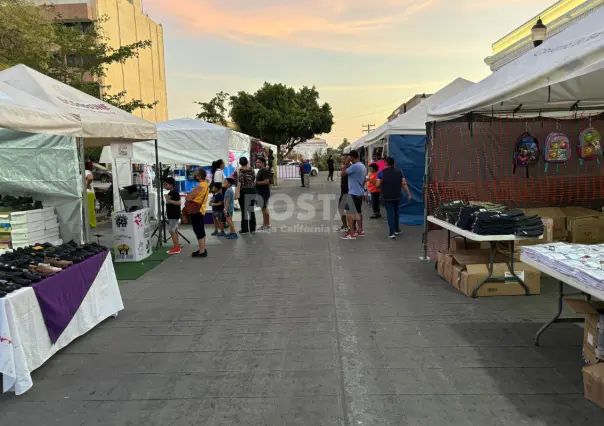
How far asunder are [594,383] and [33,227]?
6.46 meters

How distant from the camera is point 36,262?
405 cm

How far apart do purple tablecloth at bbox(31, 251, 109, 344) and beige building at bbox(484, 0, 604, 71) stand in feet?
27.5

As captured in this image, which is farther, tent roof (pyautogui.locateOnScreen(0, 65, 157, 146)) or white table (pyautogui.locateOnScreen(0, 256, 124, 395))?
tent roof (pyautogui.locateOnScreen(0, 65, 157, 146))

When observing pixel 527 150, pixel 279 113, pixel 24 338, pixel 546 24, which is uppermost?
pixel 279 113

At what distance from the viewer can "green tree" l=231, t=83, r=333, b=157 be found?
3772 cm

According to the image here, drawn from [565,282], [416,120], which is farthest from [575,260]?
[416,120]

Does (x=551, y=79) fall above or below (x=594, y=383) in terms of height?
above

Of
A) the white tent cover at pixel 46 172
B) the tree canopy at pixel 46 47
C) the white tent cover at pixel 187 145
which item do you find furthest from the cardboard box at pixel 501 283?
the tree canopy at pixel 46 47

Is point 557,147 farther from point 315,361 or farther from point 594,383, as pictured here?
point 315,361

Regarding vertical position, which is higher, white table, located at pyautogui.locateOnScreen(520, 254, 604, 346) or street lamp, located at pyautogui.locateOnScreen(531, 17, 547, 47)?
street lamp, located at pyautogui.locateOnScreen(531, 17, 547, 47)

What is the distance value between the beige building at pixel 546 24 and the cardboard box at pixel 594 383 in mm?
6715

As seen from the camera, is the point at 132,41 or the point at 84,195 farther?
the point at 132,41

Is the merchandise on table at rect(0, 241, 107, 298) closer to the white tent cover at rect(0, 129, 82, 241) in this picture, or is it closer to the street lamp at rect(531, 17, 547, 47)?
the white tent cover at rect(0, 129, 82, 241)

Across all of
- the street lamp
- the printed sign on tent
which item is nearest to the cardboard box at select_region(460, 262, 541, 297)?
the street lamp
